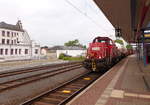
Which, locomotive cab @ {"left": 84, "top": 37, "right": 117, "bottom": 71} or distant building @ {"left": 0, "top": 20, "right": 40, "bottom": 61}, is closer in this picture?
locomotive cab @ {"left": 84, "top": 37, "right": 117, "bottom": 71}

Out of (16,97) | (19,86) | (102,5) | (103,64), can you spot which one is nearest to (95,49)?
(103,64)

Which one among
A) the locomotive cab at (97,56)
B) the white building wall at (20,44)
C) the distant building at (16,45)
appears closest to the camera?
the locomotive cab at (97,56)

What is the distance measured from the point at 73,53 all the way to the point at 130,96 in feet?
207

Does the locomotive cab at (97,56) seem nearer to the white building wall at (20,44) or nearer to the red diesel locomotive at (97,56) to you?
the red diesel locomotive at (97,56)

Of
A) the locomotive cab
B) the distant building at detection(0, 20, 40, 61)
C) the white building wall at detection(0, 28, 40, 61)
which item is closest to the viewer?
the locomotive cab

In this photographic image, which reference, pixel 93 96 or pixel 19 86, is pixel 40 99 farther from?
pixel 19 86

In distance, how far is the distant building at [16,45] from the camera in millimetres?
38219

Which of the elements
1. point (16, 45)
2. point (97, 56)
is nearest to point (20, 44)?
point (16, 45)

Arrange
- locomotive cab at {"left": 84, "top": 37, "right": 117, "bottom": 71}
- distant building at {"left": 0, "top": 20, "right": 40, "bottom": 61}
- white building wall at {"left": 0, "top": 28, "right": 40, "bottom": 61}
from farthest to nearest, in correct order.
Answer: white building wall at {"left": 0, "top": 28, "right": 40, "bottom": 61}
distant building at {"left": 0, "top": 20, "right": 40, "bottom": 61}
locomotive cab at {"left": 84, "top": 37, "right": 117, "bottom": 71}

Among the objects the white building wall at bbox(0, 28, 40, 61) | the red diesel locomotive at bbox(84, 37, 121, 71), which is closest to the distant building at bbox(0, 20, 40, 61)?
the white building wall at bbox(0, 28, 40, 61)

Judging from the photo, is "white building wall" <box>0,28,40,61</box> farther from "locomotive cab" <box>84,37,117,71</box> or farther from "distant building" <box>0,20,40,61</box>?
"locomotive cab" <box>84,37,117,71</box>

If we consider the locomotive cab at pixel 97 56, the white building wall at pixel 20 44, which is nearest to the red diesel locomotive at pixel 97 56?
the locomotive cab at pixel 97 56

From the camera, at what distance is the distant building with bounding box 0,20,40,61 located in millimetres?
38219

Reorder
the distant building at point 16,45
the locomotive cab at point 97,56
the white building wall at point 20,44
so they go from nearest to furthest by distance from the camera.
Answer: the locomotive cab at point 97,56, the distant building at point 16,45, the white building wall at point 20,44
